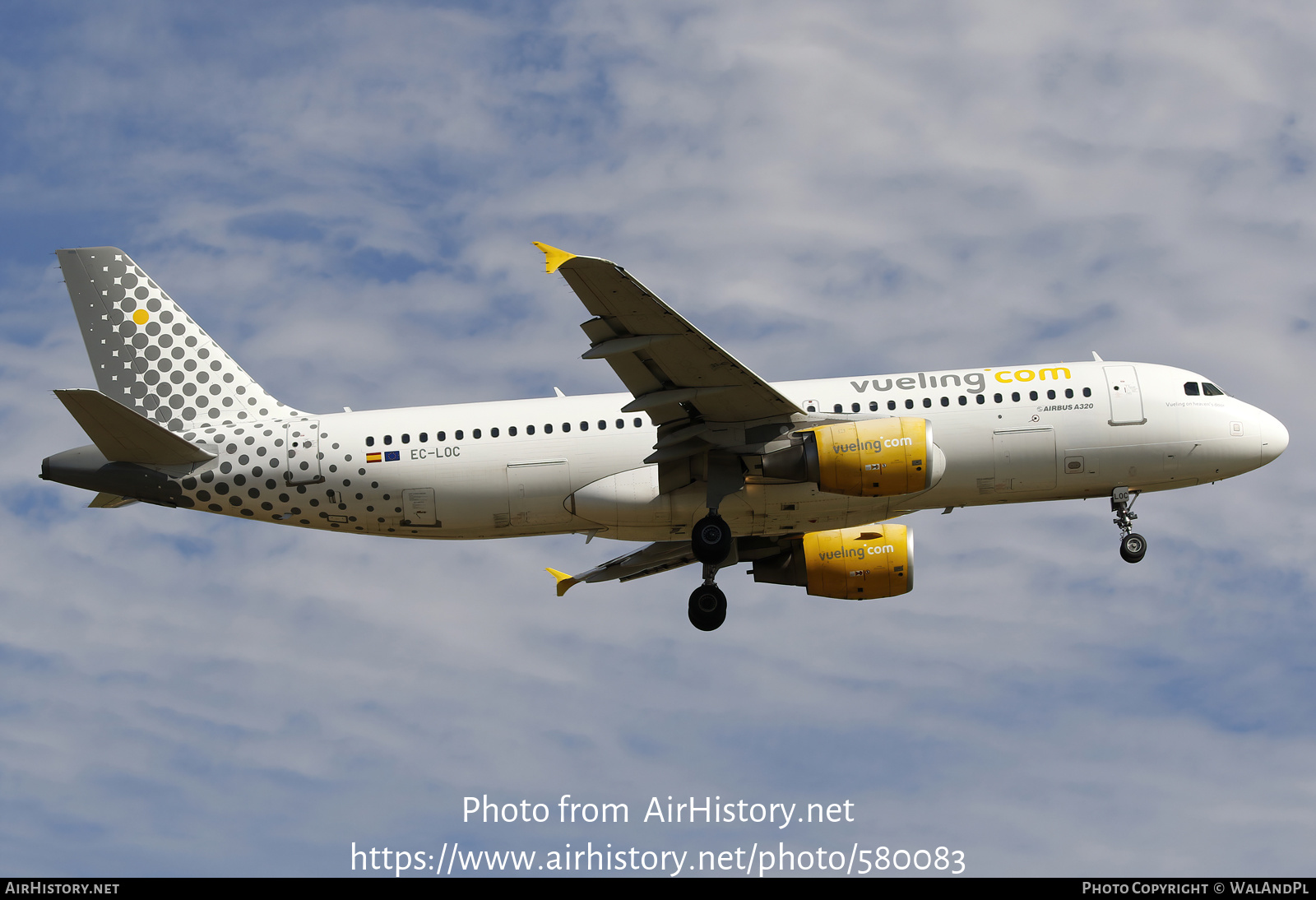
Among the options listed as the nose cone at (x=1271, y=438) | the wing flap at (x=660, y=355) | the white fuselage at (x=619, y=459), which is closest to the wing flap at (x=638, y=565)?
the white fuselage at (x=619, y=459)

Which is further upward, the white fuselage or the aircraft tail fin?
the aircraft tail fin

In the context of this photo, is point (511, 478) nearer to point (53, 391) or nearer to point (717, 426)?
point (717, 426)

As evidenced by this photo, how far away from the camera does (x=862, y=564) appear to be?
3894 centimetres

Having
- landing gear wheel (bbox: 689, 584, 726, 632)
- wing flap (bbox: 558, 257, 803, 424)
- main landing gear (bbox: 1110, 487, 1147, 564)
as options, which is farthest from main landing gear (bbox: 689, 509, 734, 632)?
main landing gear (bbox: 1110, 487, 1147, 564)

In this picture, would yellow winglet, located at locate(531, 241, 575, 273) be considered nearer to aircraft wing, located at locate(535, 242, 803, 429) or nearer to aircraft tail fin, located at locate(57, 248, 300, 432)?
aircraft wing, located at locate(535, 242, 803, 429)

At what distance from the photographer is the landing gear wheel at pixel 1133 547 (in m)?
36.8

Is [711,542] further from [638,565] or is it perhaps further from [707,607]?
[638,565]

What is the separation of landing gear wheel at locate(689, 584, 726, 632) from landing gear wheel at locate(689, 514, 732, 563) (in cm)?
335

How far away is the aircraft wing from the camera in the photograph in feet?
97.4

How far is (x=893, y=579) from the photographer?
38875mm

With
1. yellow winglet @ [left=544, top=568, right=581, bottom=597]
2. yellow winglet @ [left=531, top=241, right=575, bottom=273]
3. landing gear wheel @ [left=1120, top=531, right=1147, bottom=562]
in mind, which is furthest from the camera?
yellow winglet @ [left=544, top=568, right=581, bottom=597]

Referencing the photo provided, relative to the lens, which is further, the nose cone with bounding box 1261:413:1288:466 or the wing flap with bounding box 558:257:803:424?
the nose cone with bounding box 1261:413:1288:466

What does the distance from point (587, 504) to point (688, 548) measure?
625cm

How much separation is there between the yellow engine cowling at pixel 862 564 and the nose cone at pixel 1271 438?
31.7 feet
